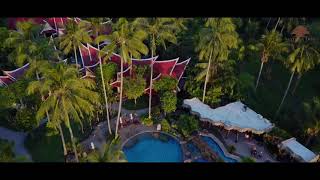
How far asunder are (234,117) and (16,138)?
17925mm

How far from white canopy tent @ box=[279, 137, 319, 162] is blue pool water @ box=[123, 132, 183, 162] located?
26.6 feet

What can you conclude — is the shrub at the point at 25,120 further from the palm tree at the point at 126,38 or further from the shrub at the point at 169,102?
the shrub at the point at 169,102

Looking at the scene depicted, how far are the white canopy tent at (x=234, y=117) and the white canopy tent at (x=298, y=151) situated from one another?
1813mm

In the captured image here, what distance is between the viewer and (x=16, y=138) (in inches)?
1161

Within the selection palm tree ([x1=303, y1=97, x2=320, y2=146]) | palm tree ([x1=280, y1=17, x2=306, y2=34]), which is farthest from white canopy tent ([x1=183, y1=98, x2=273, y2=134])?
palm tree ([x1=280, y1=17, x2=306, y2=34])

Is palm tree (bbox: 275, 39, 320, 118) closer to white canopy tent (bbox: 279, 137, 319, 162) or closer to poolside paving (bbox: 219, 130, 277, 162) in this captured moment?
white canopy tent (bbox: 279, 137, 319, 162)

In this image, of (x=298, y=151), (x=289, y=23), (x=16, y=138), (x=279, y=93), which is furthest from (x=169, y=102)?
(x=289, y=23)

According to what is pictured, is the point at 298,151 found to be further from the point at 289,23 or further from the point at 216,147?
the point at 289,23

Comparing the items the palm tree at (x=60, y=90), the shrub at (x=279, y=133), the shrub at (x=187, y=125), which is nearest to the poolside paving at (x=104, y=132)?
the shrub at (x=187, y=125)
